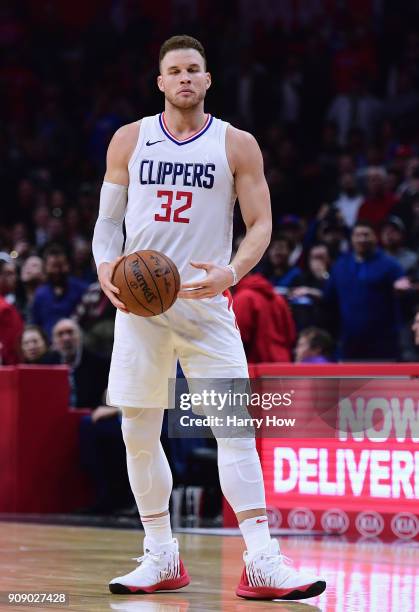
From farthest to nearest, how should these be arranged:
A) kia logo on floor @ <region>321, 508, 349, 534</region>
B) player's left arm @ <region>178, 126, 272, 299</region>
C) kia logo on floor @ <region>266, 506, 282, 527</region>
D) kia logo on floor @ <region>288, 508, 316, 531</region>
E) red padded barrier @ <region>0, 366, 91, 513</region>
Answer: red padded barrier @ <region>0, 366, 91, 513</region> < kia logo on floor @ <region>266, 506, 282, 527</region> < kia logo on floor @ <region>288, 508, 316, 531</region> < kia logo on floor @ <region>321, 508, 349, 534</region> < player's left arm @ <region>178, 126, 272, 299</region>

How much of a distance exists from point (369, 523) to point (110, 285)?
12.5 feet

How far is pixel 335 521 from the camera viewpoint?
29.0 feet

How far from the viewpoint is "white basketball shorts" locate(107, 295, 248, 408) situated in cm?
570

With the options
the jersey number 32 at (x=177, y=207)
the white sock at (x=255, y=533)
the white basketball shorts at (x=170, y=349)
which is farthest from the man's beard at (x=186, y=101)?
the white sock at (x=255, y=533)

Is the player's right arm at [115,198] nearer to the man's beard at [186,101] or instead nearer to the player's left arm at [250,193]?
the man's beard at [186,101]

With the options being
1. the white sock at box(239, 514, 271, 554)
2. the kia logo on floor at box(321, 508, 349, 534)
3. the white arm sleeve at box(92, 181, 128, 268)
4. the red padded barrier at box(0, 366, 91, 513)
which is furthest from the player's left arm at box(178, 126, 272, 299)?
the red padded barrier at box(0, 366, 91, 513)

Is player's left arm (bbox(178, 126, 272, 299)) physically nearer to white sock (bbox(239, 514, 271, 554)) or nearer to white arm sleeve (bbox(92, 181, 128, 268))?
white arm sleeve (bbox(92, 181, 128, 268))

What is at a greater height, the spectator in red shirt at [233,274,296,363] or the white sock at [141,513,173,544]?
the spectator in red shirt at [233,274,296,363]

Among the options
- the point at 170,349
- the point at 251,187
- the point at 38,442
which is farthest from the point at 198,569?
the point at 38,442

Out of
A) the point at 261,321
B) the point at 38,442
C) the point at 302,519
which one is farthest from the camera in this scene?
the point at 38,442

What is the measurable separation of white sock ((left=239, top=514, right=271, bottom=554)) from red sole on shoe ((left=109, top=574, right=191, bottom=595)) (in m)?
0.46

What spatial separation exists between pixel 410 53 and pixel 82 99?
587 cm

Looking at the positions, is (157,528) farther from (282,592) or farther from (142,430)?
(282,592)

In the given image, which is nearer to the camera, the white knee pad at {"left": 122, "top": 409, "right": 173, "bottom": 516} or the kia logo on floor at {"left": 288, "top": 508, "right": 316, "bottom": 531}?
the white knee pad at {"left": 122, "top": 409, "right": 173, "bottom": 516}
